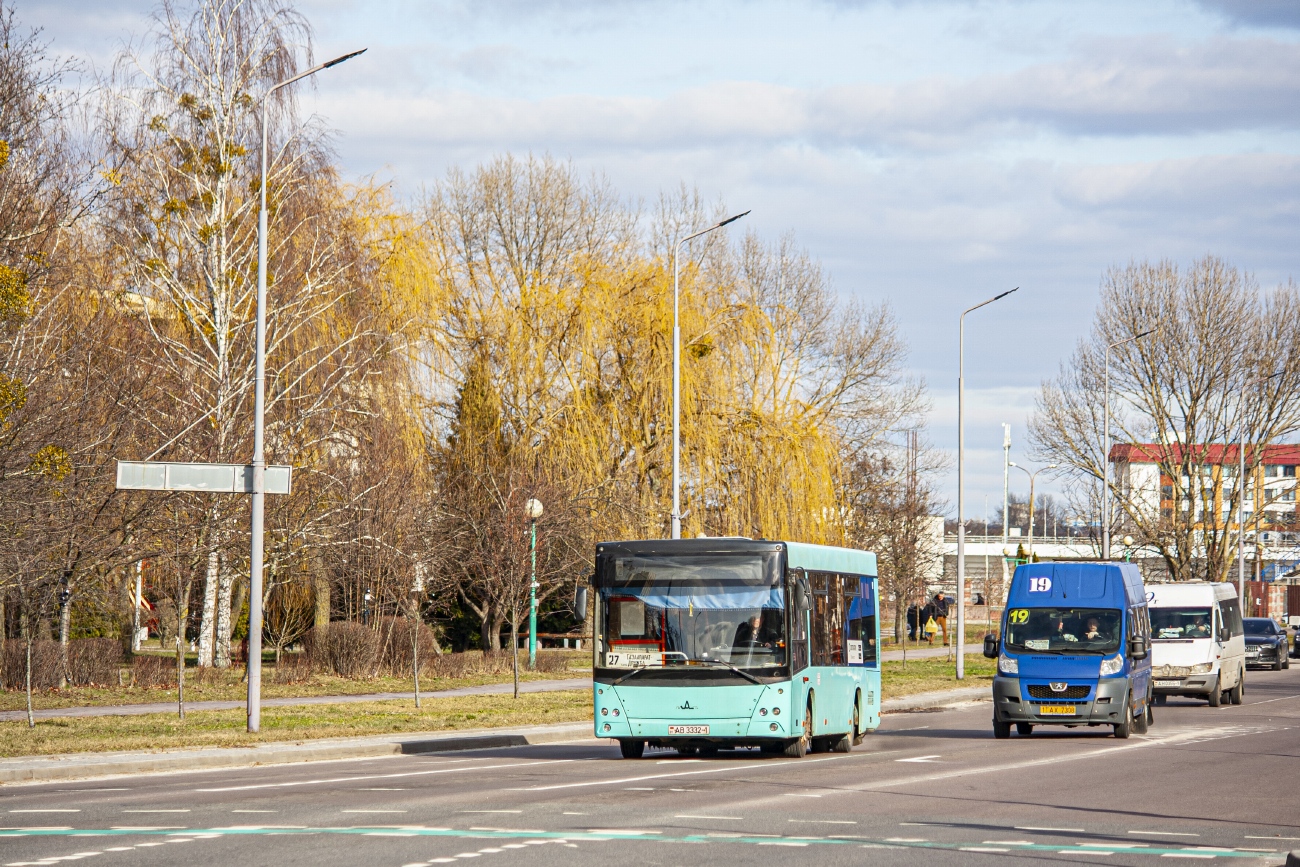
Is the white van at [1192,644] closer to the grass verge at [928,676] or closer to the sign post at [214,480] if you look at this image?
the grass verge at [928,676]

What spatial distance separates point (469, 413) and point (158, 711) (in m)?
17.1

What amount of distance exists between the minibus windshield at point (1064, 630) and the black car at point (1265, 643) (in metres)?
30.9

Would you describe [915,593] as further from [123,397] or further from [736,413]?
[123,397]

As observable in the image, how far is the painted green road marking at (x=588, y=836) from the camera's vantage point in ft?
38.0

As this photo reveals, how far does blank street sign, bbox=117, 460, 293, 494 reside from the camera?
21234 millimetres

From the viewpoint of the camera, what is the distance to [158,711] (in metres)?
26.2

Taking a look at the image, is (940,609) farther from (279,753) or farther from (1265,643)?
(279,753)

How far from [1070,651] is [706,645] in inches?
313

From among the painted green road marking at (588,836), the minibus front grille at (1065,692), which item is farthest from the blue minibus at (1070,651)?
the painted green road marking at (588,836)

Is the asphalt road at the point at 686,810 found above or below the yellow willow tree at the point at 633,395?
below

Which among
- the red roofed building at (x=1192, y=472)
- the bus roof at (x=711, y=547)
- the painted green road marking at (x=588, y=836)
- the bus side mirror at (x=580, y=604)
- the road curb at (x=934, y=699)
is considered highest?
the red roofed building at (x=1192, y=472)

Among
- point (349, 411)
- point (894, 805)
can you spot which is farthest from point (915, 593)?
point (894, 805)

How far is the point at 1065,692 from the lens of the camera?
2502cm

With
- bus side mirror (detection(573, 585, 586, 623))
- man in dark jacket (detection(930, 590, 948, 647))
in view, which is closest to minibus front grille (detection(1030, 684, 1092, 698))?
bus side mirror (detection(573, 585, 586, 623))
